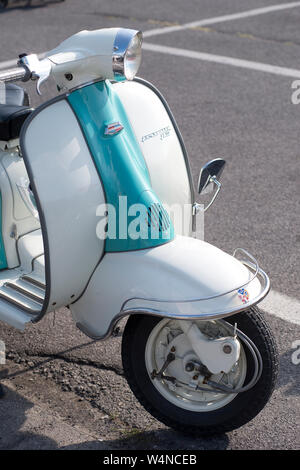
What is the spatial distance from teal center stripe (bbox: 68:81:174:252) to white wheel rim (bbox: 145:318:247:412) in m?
0.34

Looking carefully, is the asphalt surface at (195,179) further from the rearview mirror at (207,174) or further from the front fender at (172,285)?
the rearview mirror at (207,174)

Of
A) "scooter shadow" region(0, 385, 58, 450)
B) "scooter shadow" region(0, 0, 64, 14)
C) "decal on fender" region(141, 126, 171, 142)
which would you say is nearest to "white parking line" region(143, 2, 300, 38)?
"scooter shadow" region(0, 0, 64, 14)

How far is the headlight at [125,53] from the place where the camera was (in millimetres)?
2682

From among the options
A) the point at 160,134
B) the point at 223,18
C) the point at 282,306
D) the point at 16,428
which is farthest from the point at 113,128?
the point at 223,18

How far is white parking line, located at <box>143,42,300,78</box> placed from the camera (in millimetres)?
7178

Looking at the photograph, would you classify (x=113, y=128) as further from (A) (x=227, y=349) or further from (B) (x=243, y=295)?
(A) (x=227, y=349)

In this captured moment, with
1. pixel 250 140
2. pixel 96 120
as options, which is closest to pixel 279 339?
pixel 96 120

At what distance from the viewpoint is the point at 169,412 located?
287 cm

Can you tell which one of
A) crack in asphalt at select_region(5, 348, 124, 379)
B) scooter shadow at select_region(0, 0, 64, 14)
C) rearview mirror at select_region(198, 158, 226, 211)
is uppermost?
scooter shadow at select_region(0, 0, 64, 14)

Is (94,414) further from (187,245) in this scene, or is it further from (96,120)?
(96,120)

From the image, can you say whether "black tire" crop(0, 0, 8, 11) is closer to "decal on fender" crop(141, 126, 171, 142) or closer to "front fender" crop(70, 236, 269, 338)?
"decal on fender" crop(141, 126, 171, 142)

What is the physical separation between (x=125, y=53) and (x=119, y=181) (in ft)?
1.51

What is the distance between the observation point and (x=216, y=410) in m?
2.85

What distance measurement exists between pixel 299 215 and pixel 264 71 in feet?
9.55
